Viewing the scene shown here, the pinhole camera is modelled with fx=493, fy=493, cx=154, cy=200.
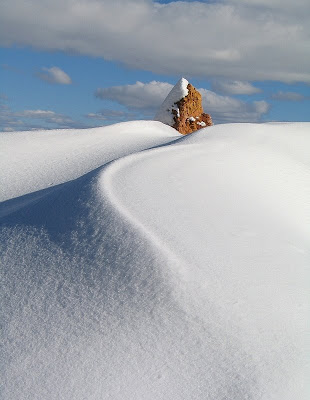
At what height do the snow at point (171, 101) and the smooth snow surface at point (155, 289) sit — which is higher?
the snow at point (171, 101)

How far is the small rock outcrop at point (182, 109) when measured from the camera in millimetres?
12938

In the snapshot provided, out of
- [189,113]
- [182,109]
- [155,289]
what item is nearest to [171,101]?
[182,109]

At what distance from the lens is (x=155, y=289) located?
3.34 m

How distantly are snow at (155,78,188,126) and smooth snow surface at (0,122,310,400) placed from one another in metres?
7.52

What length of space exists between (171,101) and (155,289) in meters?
10.3

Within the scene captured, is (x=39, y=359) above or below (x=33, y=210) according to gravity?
below

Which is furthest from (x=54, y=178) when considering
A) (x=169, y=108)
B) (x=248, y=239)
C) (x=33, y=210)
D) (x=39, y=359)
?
(x=169, y=108)

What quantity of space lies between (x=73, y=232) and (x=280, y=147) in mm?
4558

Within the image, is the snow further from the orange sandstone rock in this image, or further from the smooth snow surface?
the smooth snow surface

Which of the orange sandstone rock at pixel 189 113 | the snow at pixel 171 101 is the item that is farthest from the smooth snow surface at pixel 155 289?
the snow at pixel 171 101

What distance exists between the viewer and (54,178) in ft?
22.0

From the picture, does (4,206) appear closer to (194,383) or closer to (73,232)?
(73,232)

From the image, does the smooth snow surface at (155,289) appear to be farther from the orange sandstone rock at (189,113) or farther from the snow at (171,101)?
the snow at (171,101)

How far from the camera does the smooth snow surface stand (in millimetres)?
2846
